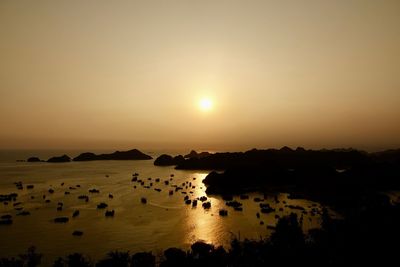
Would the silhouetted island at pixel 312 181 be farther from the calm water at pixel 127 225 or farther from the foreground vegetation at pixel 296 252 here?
the foreground vegetation at pixel 296 252

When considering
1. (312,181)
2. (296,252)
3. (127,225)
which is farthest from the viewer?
(312,181)

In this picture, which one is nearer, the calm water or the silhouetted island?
the calm water

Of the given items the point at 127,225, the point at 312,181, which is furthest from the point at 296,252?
the point at 312,181

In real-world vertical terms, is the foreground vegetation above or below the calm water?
above

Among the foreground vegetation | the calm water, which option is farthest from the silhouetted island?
the foreground vegetation

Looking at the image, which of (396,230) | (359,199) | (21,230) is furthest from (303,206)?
(21,230)

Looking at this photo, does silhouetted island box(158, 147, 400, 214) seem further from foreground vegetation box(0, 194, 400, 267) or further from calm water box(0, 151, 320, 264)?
foreground vegetation box(0, 194, 400, 267)

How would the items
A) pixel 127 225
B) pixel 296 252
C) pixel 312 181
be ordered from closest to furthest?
pixel 296 252 → pixel 127 225 → pixel 312 181

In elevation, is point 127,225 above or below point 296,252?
below

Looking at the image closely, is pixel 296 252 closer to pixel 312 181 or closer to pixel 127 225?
pixel 127 225

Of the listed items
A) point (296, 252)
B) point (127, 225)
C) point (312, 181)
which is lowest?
point (127, 225)

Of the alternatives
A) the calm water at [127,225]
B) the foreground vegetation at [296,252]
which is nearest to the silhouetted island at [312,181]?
the calm water at [127,225]
